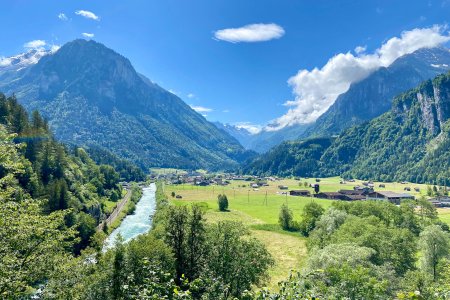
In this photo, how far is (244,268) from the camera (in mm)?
44375

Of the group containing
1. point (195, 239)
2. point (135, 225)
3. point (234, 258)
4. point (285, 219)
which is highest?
point (195, 239)

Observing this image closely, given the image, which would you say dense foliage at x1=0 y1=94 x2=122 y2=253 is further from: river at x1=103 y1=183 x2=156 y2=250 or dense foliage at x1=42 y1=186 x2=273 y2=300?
dense foliage at x1=42 y1=186 x2=273 y2=300

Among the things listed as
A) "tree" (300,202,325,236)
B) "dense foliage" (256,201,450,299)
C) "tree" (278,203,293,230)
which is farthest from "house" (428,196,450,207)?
"dense foliage" (256,201,450,299)

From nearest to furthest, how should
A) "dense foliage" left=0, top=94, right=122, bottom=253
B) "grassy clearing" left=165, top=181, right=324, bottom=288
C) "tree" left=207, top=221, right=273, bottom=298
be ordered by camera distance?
"tree" left=207, top=221, right=273, bottom=298, "grassy clearing" left=165, top=181, right=324, bottom=288, "dense foliage" left=0, top=94, right=122, bottom=253

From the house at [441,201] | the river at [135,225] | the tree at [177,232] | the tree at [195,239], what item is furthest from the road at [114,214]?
the house at [441,201]

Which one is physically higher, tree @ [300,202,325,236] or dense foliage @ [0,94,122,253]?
dense foliage @ [0,94,122,253]

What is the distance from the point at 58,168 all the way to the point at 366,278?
115 meters

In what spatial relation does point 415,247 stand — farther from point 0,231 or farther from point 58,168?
point 58,168

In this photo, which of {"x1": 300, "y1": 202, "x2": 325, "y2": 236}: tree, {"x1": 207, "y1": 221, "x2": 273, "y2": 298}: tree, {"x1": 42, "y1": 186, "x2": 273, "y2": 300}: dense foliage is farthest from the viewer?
{"x1": 300, "y1": 202, "x2": 325, "y2": 236}: tree

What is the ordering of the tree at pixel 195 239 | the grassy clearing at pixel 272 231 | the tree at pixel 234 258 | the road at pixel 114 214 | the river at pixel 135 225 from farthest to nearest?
the road at pixel 114 214 < the river at pixel 135 225 < the grassy clearing at pixel 272 231 < the tree at pixel 195 239 < the tree at pixel 234 258

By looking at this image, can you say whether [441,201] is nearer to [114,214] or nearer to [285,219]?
[285,219]

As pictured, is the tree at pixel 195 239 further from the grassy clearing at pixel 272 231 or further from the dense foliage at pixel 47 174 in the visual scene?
the dense foliage at pixel 47 174

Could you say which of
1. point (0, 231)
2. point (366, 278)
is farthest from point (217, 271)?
point (0, 231)

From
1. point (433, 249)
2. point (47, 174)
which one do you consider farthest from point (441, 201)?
point (47, 174)
